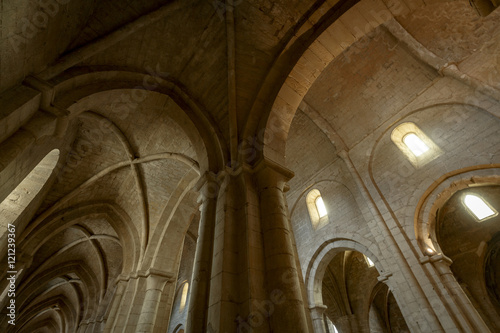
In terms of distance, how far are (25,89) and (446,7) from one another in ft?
35.6

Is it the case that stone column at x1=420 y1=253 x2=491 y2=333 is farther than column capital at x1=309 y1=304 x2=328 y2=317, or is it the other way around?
column capital at x1=309 y1=304 x2=328 y2=317

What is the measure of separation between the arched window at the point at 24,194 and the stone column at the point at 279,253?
585 cm

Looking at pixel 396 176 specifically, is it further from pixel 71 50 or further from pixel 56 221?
pixel 56 221

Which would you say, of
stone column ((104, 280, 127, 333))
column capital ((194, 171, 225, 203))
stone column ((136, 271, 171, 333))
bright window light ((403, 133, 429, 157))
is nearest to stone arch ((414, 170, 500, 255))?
bright window light ((403, 133, 429, 157))

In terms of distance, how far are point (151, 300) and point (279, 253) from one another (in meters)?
5.84

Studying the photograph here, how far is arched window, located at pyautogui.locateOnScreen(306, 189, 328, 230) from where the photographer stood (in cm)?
1022

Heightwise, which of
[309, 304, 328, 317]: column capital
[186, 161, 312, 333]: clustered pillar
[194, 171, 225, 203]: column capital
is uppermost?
[194, 171, 225, 203]: column capital

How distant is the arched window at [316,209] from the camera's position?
33.5 ft

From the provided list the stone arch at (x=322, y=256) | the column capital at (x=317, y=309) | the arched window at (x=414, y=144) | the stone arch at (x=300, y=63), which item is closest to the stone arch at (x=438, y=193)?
the arched window at (x=414, y=144)

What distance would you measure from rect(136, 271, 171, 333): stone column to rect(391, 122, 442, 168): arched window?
9150 millimetres

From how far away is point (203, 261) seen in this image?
341 centimetres

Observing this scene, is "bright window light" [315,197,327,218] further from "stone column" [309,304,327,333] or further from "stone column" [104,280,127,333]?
"stone column" [104,280,127,333]

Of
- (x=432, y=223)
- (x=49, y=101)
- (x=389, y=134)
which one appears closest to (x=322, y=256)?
(x=432, y=223)

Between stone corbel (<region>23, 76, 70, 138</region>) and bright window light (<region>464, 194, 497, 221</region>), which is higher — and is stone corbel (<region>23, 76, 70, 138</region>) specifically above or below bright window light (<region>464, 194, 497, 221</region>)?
below
